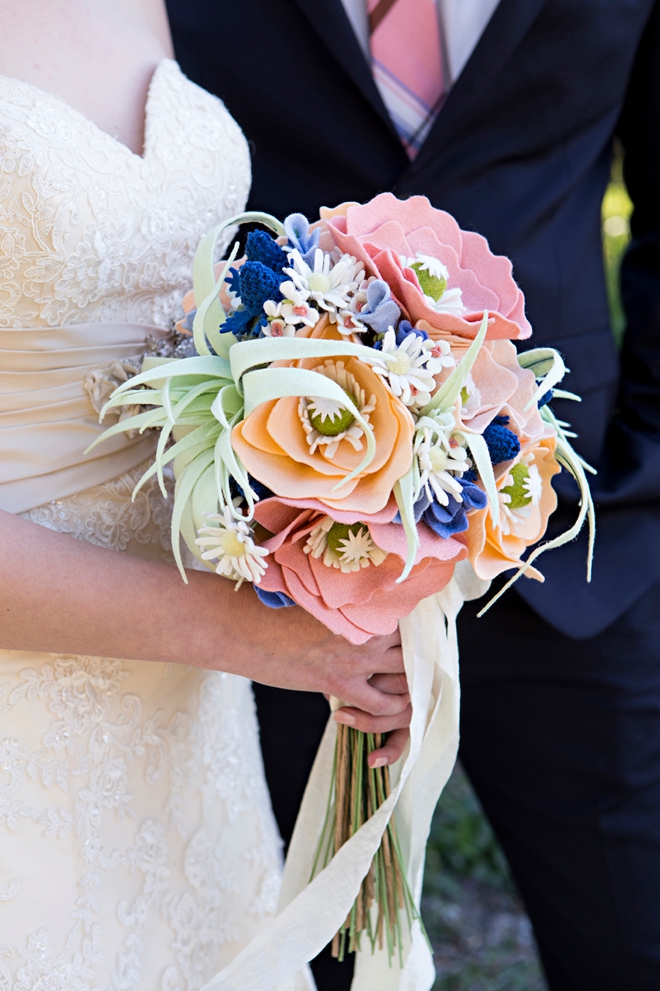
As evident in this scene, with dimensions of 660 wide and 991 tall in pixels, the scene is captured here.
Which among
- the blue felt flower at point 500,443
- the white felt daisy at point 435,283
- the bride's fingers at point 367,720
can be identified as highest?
the white felt daisy at point 435,283

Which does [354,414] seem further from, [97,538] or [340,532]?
[97,538]

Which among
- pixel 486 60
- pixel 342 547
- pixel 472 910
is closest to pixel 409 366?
A: pixel 342 547

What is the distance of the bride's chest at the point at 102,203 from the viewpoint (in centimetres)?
104

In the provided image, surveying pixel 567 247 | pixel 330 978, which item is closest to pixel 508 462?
pixel 567 247

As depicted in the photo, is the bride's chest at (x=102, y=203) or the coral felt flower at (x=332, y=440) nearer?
the coral felt flower at (x=332, y=440)

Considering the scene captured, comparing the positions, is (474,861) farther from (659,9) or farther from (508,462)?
(659,9)

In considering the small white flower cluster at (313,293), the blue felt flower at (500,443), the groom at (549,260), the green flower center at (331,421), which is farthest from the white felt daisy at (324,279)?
the groom at (549,260)

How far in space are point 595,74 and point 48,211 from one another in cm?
106

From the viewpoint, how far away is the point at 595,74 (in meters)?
1.58

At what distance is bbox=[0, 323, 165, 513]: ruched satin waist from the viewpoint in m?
1.10

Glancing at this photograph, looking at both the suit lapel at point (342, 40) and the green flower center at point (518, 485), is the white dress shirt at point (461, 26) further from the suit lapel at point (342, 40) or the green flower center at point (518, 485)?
the green flower center at point (518, 485)

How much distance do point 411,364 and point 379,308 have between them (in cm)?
7

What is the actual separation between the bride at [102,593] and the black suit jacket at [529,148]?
1.04 ft

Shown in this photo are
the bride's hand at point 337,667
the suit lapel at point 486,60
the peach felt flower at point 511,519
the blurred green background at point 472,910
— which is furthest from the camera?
the blurred green background at point 472,910
